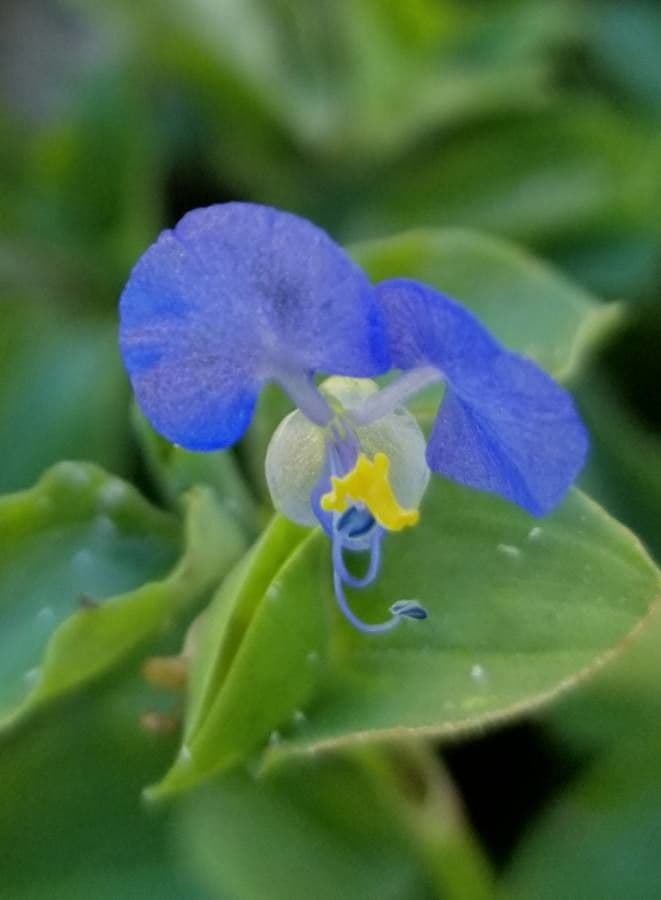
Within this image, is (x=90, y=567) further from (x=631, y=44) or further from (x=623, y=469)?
(x=631, y=44)

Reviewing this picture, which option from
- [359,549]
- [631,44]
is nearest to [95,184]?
[631,44]

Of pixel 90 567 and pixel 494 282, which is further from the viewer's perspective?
pixel 494 282

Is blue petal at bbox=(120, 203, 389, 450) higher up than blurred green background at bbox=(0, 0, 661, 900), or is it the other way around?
blue petal at bbox=(120, 203, 389, 450)

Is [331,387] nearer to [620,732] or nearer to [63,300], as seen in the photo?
[620,732]

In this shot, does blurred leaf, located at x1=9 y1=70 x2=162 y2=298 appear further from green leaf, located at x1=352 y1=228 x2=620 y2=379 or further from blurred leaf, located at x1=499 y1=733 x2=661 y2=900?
blurred leaf, located at x1=499 y1=733 x2=661 y2=900

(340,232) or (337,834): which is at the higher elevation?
(340,232)

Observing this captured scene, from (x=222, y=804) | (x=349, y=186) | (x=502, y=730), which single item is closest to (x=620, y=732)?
(x=502, y=730)

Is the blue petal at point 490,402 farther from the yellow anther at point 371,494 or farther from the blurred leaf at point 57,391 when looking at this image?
the blurred leaf at point 57,391

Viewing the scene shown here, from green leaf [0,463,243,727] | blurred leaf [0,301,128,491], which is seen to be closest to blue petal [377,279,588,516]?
green leaf [0,463,243,727]
